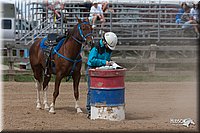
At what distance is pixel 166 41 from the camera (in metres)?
20.7

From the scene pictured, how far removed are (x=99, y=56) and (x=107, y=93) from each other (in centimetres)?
94

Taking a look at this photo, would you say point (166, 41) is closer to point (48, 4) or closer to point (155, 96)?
point (48, 4)

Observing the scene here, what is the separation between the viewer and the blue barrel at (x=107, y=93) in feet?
29.6

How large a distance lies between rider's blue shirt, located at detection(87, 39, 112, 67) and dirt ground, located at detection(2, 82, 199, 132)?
1168mm

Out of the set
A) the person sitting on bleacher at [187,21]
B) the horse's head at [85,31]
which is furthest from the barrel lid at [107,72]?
the person sitting on bleacher at [187,21]

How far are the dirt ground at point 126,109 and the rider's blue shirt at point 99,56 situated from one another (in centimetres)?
117

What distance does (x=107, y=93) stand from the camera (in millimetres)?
9070

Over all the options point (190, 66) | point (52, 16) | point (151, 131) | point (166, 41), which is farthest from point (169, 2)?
point (151, 131)

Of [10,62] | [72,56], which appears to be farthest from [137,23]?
[72,56]

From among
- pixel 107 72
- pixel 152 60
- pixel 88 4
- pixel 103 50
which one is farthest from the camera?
pixel 88 4

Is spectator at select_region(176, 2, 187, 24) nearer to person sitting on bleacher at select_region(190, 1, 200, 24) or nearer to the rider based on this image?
person sitting on bleacher at select_region(190, 1, 200, 24)

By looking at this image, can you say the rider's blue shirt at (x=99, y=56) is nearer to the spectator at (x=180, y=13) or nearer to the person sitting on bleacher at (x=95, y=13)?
the person sitting on bleacher at (x=95, y=13)

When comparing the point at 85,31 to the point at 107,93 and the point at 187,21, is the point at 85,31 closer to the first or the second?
the point at 107,93

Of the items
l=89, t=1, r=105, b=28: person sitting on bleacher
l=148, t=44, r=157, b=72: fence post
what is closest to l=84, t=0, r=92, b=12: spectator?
l=89, t=1, r=105, b=28: person sitting on bleacher
